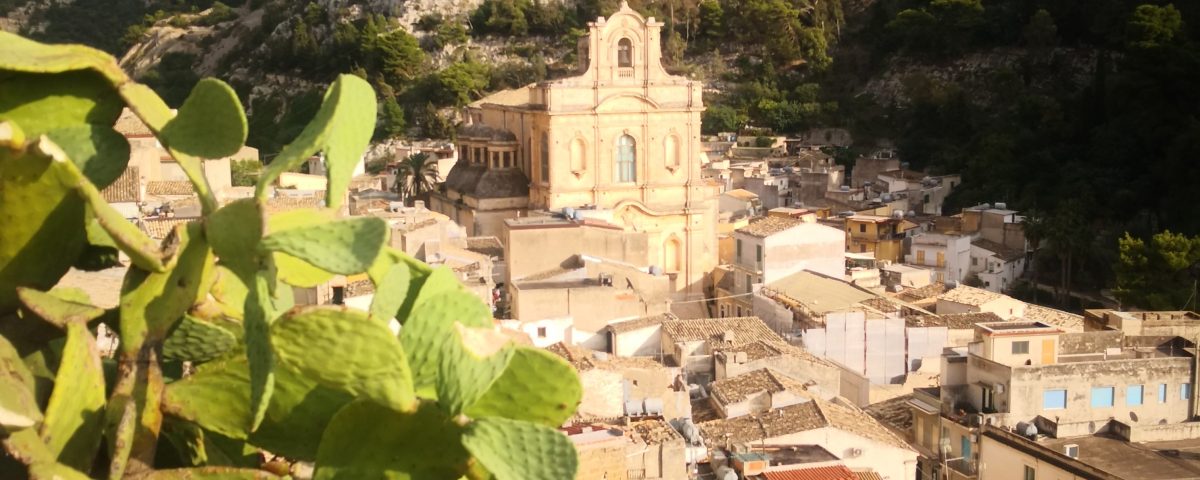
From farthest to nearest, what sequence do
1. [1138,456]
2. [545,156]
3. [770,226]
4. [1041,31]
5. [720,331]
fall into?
[1041,31] → [545,156] → [770,226] → [720,331] → [1138,456]

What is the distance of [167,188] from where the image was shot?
20.4m

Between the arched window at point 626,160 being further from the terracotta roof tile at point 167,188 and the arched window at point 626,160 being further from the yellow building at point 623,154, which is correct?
the terracotta roof tile at point 167,188

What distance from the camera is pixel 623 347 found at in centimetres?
1725

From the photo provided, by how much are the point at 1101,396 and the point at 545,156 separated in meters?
14.9

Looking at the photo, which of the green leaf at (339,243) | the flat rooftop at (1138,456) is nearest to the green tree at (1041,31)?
the flat rooftop at (1138,456)

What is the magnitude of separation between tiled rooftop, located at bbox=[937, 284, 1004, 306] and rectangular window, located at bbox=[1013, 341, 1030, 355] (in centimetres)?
548

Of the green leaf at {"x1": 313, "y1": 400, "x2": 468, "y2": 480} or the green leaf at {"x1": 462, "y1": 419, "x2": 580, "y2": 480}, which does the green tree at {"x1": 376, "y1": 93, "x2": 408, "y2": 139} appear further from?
A: the green leaf at {"x1": 462, "y1": 419, "x2": 580, "y2": 480}

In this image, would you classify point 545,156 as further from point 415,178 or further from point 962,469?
point 962,469

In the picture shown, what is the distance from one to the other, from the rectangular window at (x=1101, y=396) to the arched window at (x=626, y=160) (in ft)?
46.5

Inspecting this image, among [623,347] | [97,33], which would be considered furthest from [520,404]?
[97,33]

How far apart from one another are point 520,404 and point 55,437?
0.71 metres

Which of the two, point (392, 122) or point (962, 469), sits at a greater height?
point (392, 122)

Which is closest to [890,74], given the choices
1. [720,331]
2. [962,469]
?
[720,331]

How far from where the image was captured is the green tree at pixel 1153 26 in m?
34.1
